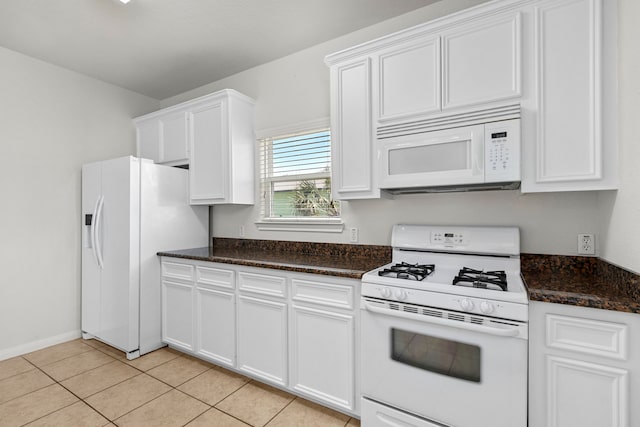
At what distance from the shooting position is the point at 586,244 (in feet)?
6.02

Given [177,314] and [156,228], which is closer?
[177,314]

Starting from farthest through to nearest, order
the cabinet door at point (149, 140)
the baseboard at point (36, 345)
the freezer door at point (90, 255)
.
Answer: the cabinet door at point (149, 140) < the freezer door at point (90, 255) < the baseboard at point (36, 345)

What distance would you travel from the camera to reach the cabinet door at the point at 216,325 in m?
2.43

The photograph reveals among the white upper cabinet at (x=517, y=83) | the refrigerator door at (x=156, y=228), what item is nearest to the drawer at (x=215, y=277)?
the refrigerator door at (x=156, y=228)

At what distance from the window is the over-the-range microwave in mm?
800

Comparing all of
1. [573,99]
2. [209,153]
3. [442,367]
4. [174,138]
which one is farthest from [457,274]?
[174,138]

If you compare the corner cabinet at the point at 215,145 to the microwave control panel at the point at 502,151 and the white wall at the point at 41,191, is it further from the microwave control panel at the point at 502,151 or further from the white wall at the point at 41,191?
the microwave control panel at the point at 502,151

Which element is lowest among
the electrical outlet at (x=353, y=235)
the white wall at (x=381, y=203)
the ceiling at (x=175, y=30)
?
the electrical outlet at (x=353, y=235)

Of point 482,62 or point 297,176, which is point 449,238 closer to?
point 482,62

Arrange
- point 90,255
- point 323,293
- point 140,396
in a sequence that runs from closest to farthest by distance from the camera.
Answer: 1. point 323,293
2. point 140,396
3. point 90,255

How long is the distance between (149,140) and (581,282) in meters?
3.93

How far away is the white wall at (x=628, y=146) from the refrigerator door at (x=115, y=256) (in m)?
3.28

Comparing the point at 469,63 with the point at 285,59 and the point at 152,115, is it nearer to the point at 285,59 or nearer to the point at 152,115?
the point at 285,59

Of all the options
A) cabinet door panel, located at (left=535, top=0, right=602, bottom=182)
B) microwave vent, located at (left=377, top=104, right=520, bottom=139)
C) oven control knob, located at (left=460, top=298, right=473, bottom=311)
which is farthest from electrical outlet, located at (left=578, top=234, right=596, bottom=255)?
oven control knob, located at (left=460, top=298, right=473, bottom=311)
